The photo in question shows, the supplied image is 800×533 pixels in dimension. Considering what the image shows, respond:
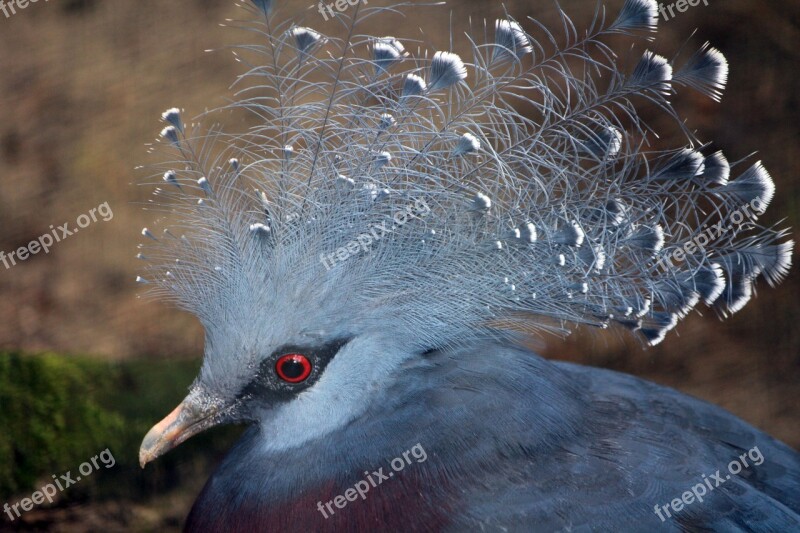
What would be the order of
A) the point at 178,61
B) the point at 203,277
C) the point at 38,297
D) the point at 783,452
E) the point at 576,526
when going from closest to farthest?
the point at 576,526
the point at 203,277
the point at 783,452
the point at 38,297
the point at 178,61

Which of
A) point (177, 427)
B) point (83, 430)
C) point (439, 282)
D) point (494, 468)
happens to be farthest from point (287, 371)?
point (83, 430)

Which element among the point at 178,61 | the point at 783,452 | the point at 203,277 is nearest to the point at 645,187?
the point at 783,452

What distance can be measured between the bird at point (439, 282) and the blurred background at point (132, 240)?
1.43m

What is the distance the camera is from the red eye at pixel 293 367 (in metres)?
2.21

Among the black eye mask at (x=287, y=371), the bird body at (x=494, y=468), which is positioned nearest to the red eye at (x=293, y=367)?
the black eye mask at (x=287, y=371)

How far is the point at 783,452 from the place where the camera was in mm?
2578

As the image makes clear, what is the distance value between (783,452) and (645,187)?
1.00 meters

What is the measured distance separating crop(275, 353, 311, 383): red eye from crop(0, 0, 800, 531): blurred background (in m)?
1.59

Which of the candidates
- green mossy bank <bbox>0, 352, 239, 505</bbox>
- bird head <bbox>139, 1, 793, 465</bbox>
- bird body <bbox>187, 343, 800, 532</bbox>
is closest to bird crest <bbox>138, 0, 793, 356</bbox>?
bird head <bbox>139, 1, 793, 465</bbox>

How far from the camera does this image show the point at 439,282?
2.22 m

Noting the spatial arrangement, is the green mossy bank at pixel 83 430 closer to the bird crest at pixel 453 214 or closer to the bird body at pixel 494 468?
the bird body at pixel 494 468

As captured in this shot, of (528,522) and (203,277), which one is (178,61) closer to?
(203,277)

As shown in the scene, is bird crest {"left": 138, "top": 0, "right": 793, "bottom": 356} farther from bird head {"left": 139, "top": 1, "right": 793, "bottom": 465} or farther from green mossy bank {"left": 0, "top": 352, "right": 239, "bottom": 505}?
green mossy bank {"left": 0, "top": 352, "right": 239, "bottom": 505}

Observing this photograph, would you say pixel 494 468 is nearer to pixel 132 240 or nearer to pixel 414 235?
pixel 414 235
